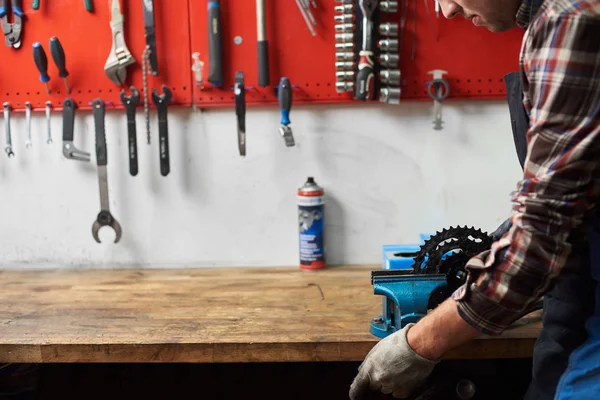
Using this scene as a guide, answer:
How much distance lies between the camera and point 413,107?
1725 millimetres

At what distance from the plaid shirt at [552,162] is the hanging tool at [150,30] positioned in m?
1.13

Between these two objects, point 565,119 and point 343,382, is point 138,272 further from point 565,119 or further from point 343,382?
point 565,119

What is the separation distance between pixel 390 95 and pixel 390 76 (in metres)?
0.05

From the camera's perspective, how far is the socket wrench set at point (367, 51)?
64.3 inches

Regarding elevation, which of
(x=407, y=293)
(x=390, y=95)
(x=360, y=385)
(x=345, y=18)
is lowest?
(x=360, y=385)

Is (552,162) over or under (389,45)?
under

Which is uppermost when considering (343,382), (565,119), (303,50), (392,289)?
(303,50)

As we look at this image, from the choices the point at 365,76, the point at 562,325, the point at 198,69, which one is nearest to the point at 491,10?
the point at 562,325

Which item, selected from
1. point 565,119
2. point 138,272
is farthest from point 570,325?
point 138,272

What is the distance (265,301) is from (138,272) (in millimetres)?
516

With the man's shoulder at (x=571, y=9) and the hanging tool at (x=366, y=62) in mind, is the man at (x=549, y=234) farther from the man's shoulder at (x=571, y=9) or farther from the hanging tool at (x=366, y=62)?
the hanging tool at (x=366, y=62)

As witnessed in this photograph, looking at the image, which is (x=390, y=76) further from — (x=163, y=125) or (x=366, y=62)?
(x=163, y=125)

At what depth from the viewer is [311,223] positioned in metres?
1.70

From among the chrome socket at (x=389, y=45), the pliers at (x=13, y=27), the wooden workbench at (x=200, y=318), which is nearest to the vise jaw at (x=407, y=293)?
the wooden workbench at (x=200, y=318)
